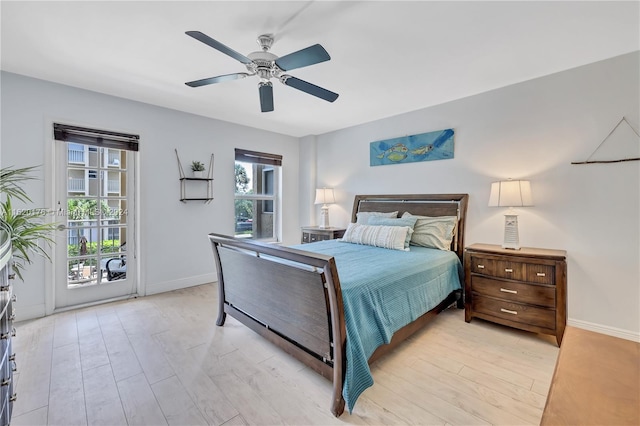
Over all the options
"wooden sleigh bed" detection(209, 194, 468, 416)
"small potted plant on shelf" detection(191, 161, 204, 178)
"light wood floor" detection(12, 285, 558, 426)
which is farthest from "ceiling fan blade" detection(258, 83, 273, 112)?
"light wood floor" detection(12, 285, 558, 426)

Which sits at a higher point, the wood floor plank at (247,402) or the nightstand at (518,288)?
the nightstand at (518,288)

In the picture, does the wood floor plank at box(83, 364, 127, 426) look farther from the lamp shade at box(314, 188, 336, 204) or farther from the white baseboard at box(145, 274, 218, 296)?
the lamp shade at box(314, 188, 336, 204)

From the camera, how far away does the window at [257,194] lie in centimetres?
468

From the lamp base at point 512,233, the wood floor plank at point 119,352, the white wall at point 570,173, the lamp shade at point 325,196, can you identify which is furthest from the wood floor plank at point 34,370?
the white wall at point 570,173

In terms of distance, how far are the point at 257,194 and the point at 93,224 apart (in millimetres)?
2312

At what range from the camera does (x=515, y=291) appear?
102 inches

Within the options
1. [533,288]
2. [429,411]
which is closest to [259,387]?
[429,411]

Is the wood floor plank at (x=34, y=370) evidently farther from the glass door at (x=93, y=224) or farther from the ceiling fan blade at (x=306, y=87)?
the ceiling fan blade at (x=306, y=87)

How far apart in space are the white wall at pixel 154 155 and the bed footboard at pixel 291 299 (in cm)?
155

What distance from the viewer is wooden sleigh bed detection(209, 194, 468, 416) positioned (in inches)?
63.8

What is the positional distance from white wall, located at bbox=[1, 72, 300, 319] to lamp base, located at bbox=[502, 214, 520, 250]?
12.1 ft

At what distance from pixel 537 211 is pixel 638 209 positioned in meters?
0.69

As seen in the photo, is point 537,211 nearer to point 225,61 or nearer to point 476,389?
point 476,389

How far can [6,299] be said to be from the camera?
1347 mm
